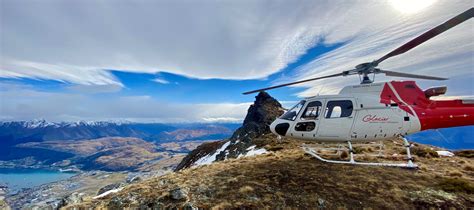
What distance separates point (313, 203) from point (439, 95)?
11.1m

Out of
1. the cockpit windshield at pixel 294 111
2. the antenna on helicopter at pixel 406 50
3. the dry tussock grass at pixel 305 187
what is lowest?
the dry tussock grass at pixel 305 187

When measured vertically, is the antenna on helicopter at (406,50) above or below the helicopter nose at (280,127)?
above

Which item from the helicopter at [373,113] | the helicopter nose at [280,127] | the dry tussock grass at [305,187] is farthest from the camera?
the helicopter nose at [280,127]

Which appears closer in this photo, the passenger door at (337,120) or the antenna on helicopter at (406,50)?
the antenna on helicopter at (406,50)

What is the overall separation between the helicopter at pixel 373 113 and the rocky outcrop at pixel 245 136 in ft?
73.5

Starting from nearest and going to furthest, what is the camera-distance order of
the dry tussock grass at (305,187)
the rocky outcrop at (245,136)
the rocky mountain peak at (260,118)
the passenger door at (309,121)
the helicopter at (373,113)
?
the dry tussock grass at (305,187) < the helicopter at (373,113) < the passenger door at (309,121) < the rocky outcrop at (245,136) < the rocky mountain peak at (260,118)

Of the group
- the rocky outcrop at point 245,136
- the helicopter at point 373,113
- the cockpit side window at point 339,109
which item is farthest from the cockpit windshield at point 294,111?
the rocky outcrop at point 245,136

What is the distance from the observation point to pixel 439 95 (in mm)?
13938

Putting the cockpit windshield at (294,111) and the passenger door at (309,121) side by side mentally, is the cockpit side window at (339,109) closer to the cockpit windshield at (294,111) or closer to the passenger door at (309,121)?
the passenger door at (309,121)

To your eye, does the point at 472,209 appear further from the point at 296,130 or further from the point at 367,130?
the point at 296,130

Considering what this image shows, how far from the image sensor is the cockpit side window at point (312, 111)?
1384cm

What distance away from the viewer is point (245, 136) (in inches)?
1929

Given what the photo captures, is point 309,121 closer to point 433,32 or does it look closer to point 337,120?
point 337,120

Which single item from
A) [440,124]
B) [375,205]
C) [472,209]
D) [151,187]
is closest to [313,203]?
[375,205]
